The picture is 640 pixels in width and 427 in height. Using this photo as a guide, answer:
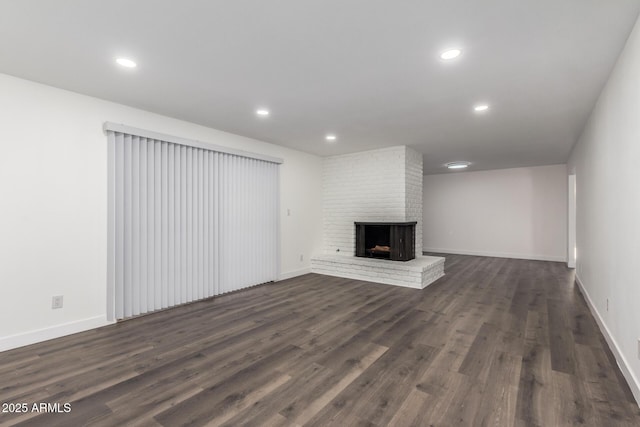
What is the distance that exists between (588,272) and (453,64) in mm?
3414

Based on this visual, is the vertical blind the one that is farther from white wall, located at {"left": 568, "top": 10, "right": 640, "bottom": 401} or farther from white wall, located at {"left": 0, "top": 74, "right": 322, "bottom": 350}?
white wall, located at {"left": 568, "top": 10, "right": 640, "bottom": 401}

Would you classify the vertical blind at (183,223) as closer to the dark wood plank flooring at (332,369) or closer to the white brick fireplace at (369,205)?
the dark wood plank flooring at (332,369)

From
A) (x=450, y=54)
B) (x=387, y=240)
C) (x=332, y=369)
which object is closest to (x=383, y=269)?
(x=387, y=240)

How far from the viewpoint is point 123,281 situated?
134 inches

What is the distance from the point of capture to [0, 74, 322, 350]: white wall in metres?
2.72

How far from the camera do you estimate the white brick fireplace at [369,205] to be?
5.36 metres

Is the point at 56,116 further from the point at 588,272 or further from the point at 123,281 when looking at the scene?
the point at 588,272

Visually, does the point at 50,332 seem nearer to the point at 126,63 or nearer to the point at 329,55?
the point at 126,63

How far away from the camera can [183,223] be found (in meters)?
4.04

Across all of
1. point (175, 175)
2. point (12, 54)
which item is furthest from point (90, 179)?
point (12, 54)

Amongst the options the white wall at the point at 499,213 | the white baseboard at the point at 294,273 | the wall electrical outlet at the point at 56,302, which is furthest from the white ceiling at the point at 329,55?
the white wall at the point at 499,213

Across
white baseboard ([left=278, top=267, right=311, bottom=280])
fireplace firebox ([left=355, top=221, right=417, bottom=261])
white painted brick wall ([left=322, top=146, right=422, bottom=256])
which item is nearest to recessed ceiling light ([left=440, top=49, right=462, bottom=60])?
white painted brick wall ([left=322, top=146, right=422, bottom=256])

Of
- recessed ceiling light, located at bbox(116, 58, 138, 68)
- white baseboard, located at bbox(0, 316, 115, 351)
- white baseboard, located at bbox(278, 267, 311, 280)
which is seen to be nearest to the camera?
recessed ceiling light, located at bbox(116, 58, 138, 68)

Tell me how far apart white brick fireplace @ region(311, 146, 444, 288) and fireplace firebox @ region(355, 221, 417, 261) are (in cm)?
16
